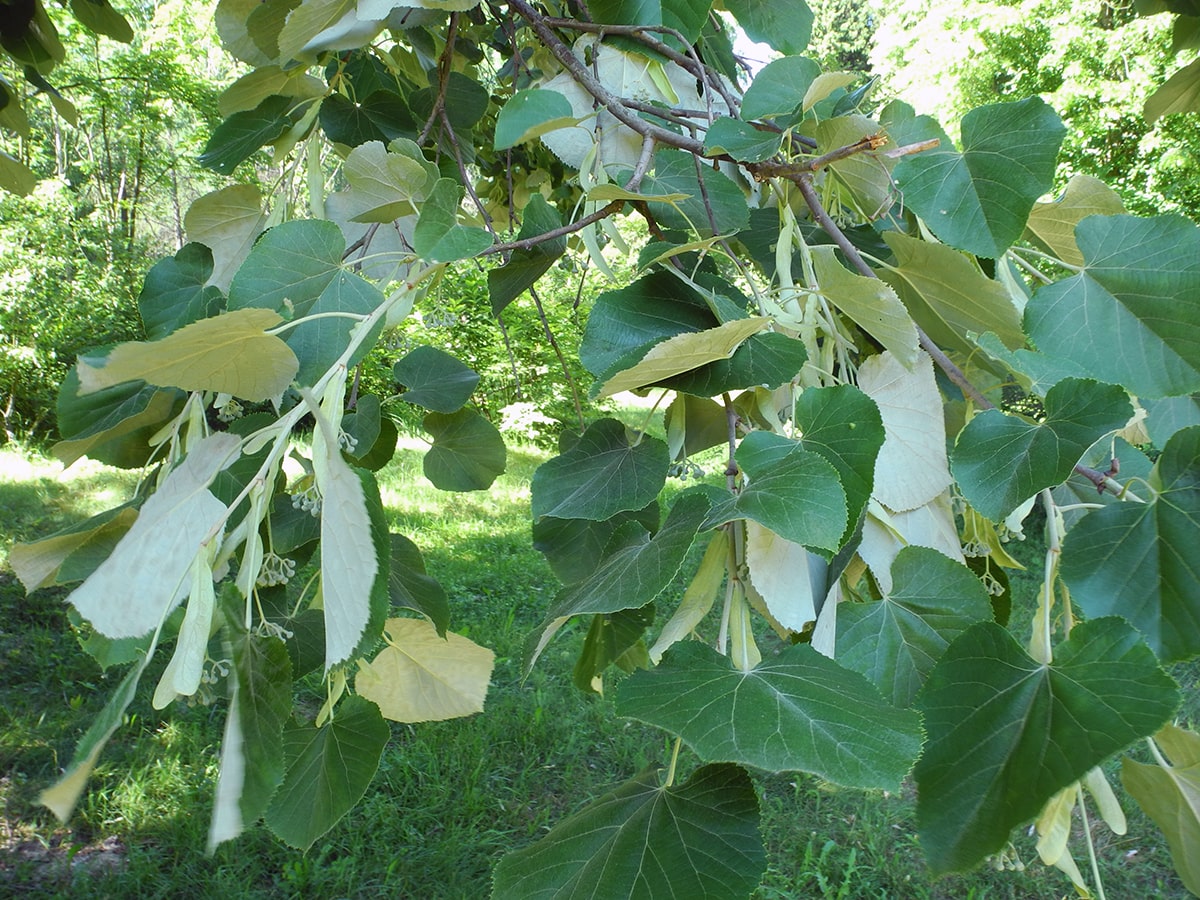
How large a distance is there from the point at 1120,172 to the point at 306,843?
789 cm

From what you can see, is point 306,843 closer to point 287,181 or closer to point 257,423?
point 257,423

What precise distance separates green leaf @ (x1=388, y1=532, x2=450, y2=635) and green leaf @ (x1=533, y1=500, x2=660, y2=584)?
12 cm

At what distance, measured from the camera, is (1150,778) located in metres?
0.53

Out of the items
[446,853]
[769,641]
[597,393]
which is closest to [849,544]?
[597,393]

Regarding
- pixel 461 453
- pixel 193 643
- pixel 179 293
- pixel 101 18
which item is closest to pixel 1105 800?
pixel 193 643

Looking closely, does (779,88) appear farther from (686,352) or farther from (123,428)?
(123,428)

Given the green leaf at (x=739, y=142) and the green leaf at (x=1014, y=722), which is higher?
the green leaf at (x=739, y=142)

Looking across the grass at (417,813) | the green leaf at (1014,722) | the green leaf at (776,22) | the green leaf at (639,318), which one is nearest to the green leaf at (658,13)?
the green leaf at (776,22)

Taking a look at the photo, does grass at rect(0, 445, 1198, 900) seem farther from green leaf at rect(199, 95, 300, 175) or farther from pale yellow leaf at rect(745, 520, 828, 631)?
pale yellow leaf at rect(745, 520, 828, 631)

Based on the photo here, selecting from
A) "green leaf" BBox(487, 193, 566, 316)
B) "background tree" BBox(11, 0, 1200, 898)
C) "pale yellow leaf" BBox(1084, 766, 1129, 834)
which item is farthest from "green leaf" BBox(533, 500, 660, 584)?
"pale yellow leaf" BBox(1084, 766, 1129, 834)

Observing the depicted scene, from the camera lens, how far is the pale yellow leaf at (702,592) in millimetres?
580

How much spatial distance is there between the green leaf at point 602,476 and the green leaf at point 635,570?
26 mm

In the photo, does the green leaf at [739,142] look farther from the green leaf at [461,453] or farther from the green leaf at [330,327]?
the green leaf at [461,453]

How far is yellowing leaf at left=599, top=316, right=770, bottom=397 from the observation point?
51cm
